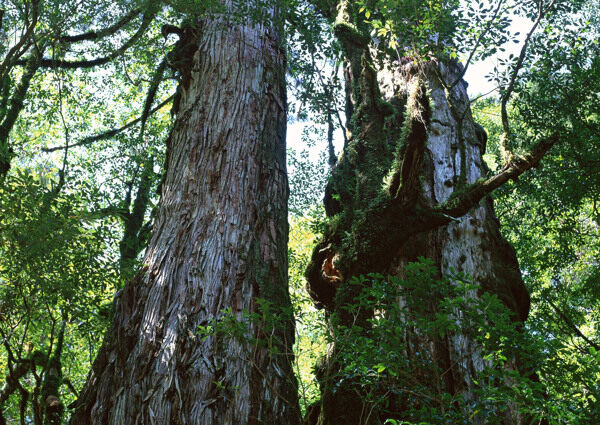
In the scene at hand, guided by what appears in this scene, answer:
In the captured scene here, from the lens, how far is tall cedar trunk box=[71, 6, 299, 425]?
3314 mm

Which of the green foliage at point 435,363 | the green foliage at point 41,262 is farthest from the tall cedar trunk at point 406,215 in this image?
the green foliage at point 41,262

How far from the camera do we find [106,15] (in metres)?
7.95

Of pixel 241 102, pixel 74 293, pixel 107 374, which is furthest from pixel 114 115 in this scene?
pixel 107 374

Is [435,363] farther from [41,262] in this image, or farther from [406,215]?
[41,262]

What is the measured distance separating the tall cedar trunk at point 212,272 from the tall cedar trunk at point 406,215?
70cm

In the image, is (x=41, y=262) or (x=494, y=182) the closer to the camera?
(x=41, y=262)

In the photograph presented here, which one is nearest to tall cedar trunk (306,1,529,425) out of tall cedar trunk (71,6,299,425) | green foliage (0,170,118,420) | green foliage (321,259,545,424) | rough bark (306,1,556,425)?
rough bark (306,1,556,425)

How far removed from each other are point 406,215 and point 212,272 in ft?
6.24

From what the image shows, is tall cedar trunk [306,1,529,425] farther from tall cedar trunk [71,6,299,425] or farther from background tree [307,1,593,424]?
tall cedar trunk [71,6,299,425]

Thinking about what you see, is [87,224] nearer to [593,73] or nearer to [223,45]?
[223,45]

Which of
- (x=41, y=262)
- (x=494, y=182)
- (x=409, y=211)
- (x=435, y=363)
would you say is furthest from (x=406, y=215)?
(x=41, y=262)

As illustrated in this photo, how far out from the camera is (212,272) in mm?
3852

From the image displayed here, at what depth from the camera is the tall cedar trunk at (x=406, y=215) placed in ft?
13.9

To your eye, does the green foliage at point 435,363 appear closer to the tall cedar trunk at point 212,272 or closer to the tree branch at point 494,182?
the tall cedar trunk at point 212,272
